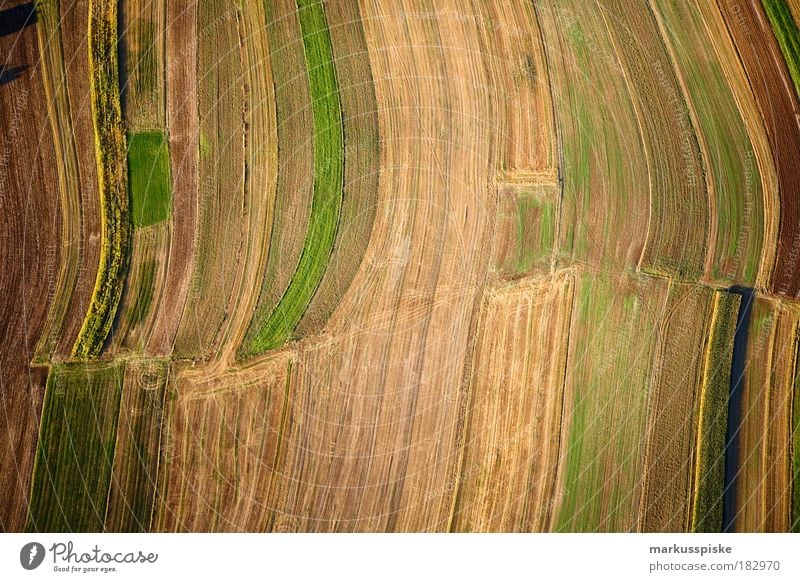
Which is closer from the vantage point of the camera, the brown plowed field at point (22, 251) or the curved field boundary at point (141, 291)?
the brown plowed field at point (22, 251)

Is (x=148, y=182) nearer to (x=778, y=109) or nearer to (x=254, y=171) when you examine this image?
(x=254, y=171)

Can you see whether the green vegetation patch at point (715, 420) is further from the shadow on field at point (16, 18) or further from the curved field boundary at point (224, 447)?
the shadow on field at point (16, 18)

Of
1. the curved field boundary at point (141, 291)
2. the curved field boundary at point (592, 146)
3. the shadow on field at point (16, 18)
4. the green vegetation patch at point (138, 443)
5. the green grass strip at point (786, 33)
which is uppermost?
the green grass strip at point (786, 33)

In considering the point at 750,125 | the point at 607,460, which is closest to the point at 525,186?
the point at 750,125

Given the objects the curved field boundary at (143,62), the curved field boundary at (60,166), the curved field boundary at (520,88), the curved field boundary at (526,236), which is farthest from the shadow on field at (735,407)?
the curved field boundary at (60,166)

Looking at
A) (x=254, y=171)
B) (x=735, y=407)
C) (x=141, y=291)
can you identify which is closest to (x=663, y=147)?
(x=735, y=407)

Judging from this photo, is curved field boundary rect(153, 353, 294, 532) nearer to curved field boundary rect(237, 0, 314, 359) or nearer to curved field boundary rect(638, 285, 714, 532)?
curved field boundary rect(237, 0, 314, 359)

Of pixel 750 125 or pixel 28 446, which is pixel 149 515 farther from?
pixel 750 125
